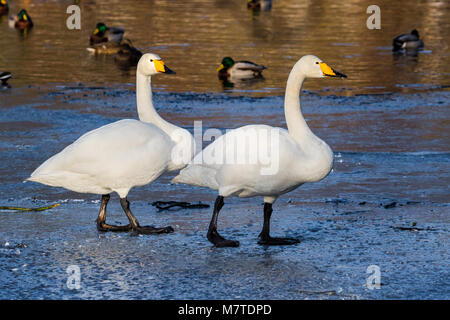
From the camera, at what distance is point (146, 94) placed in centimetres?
781

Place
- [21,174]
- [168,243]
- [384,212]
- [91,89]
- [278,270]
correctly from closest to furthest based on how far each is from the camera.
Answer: [278,270] < [168,243] < [384,212] < [21,174] < [91,89]

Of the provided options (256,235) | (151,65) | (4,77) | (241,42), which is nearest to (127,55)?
(241,42)

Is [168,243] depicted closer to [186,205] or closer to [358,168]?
[186,205]

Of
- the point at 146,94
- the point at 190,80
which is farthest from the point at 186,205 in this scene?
the point at 190,80

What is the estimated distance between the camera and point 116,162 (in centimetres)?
696

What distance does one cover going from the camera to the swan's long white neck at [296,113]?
684 centimetres

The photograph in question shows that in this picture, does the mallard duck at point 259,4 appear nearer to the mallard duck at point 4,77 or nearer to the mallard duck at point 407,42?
the mallard duck at point 407,42

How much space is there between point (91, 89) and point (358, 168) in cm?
851

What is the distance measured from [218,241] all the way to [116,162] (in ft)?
3.73

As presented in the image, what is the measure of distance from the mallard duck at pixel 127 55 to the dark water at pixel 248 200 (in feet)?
1.36

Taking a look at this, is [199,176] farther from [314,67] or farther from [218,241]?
[314,67]

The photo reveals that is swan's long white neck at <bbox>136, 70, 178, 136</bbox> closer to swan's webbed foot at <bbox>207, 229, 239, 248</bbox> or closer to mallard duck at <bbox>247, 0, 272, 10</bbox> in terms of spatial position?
swan's webbed foot at <bbox>207, 229, 239, 248</bbox>

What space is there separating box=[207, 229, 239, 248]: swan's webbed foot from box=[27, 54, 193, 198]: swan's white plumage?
0.80 meters

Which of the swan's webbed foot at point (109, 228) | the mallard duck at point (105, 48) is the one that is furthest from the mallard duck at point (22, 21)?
the swan's webbed foot at point (109, 228)
